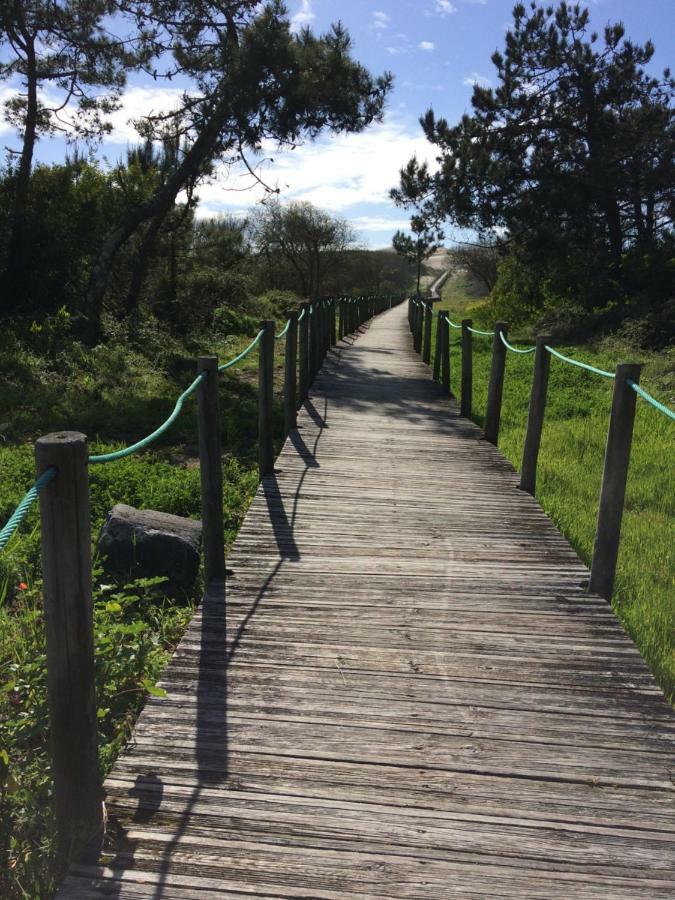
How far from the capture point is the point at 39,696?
289 centimetres

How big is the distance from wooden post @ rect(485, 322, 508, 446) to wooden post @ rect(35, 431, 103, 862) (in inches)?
202

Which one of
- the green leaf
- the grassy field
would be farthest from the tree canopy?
the green leaf

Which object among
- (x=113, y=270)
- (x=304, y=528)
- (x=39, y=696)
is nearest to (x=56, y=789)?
(x=39, y=696)

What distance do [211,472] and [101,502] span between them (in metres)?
2.16

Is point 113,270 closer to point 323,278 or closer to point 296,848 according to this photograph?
point 296,848

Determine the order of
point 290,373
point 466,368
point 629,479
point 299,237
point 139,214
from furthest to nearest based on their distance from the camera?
point 299,237 → point 139,214 → point 466,368 → point 290,373 → point 629,479

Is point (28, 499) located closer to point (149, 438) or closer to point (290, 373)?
point (149, 438)

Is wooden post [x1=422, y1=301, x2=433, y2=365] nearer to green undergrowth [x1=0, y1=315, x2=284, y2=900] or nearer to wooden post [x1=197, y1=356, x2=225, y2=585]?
green undergrowth [x1=0, y1=315, x2=284, y2=900]

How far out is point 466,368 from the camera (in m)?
8.41

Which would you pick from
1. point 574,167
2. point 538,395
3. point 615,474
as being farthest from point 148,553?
point 574,167

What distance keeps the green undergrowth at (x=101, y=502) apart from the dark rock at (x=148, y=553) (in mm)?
86

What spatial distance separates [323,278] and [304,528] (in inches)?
1672

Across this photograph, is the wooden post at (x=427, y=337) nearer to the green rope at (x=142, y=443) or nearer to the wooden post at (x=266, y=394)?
the wooden post at (x=266, y=394)

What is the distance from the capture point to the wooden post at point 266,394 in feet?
18.6
